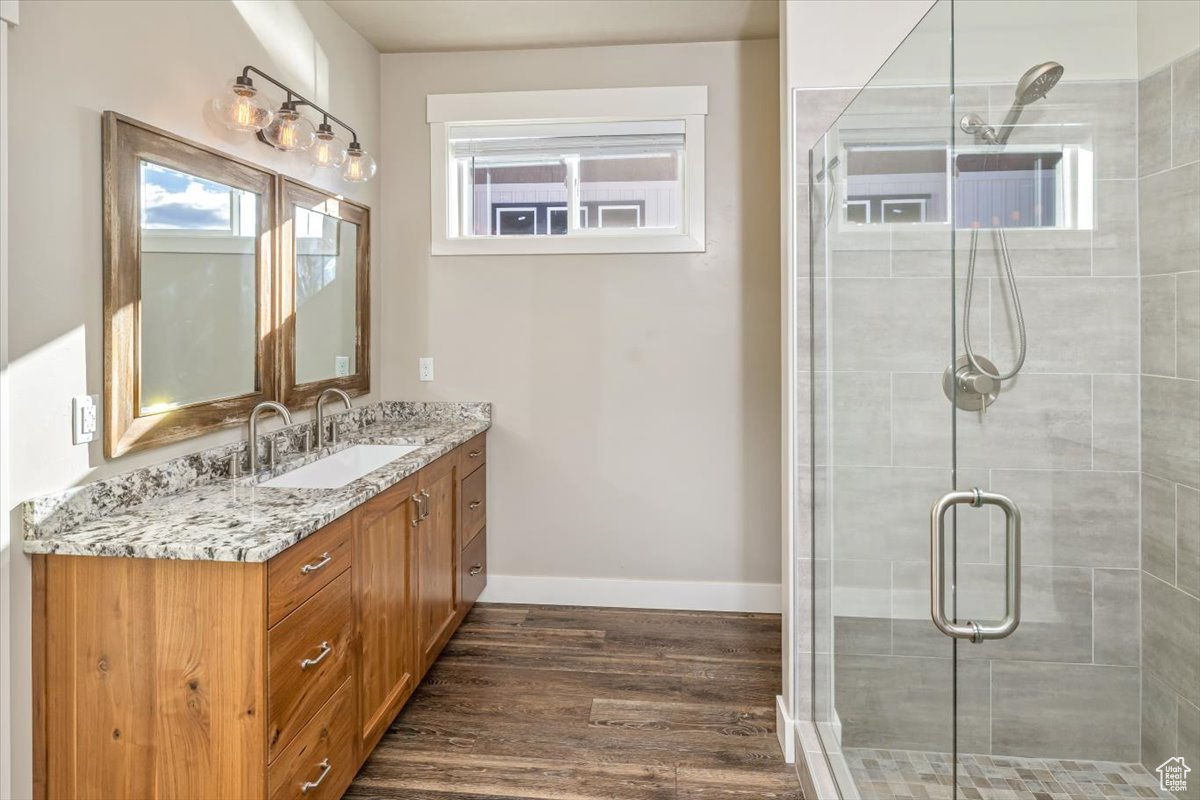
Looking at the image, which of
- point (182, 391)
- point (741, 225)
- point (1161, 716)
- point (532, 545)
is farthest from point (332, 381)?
point (1161, 716)

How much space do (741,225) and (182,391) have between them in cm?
236

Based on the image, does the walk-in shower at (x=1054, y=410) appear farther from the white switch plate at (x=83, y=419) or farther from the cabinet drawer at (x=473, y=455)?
the cabinet drawer at (x=473, y=455)

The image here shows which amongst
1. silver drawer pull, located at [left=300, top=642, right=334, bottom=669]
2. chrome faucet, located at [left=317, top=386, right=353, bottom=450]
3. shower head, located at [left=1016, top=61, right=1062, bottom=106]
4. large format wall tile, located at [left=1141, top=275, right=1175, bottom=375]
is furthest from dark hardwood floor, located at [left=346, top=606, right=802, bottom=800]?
shower head, located at [left=1016, top=61, right=1062, bottom=106]

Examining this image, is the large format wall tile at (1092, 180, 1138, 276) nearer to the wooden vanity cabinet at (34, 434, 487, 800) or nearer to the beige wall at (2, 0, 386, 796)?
the wooden vanity cabinet at (34, 434, 487, 800)

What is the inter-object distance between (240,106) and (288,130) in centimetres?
23

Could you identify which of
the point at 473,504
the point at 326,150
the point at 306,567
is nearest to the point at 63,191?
the point at 306,567

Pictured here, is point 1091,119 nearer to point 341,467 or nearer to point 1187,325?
point 1187,325

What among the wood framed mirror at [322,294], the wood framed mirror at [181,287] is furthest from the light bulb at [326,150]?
the wood framed mirror at [181,287]

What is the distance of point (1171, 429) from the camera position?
1.27 m

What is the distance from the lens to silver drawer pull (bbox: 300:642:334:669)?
1.67 metres

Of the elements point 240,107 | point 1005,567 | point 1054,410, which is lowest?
point 1005,567

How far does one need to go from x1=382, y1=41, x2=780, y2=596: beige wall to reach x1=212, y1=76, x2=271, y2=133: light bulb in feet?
4.23

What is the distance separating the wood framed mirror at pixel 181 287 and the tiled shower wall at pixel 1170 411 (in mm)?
2218

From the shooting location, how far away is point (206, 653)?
4.95 ft
